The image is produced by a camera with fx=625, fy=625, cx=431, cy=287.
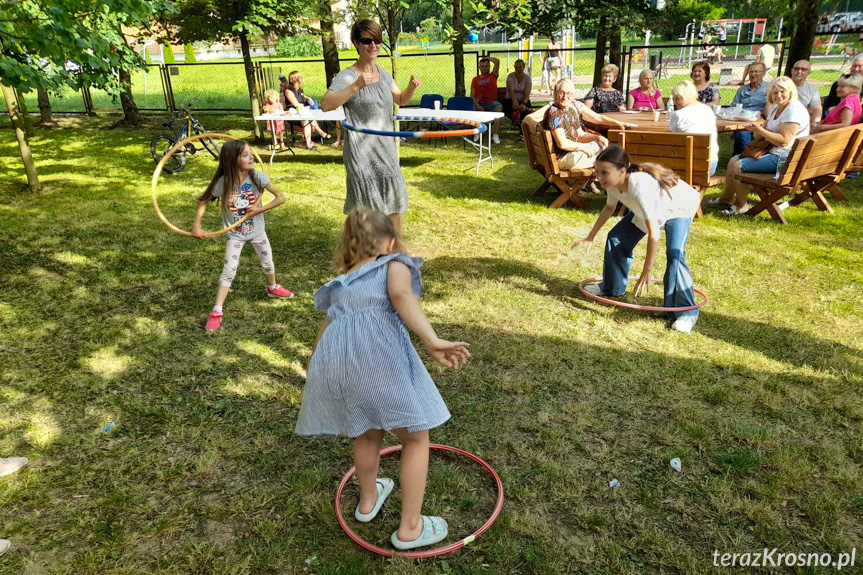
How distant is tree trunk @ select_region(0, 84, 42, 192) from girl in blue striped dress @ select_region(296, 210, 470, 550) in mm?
8773

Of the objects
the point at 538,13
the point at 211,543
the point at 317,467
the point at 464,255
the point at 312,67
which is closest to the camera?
the point at 211,543

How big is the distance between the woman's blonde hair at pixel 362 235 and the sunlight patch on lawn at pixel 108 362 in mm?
2829

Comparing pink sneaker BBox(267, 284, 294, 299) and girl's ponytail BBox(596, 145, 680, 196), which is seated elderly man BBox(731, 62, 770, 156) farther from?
pink sneaker BBox(267, 284, 294, 299)

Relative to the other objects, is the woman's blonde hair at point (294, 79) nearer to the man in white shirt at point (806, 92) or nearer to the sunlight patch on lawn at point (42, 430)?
the man in white shirt at point (806, 92)

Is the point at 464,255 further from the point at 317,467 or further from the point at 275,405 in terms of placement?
the point at 317,467

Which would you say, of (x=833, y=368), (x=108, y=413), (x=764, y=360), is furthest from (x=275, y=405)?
(x=833, y=368)

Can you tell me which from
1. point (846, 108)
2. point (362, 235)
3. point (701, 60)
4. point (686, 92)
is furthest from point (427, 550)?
point (701, 60)

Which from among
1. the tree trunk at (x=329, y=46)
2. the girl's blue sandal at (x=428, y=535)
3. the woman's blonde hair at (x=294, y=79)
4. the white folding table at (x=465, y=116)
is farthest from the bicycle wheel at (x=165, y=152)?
the girl's blue sandal at (x=428, y=535)

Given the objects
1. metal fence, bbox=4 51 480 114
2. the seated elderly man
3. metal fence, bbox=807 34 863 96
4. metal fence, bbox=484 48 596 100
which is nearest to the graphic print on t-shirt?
the seated elderly man

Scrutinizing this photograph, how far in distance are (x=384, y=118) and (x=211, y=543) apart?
3.44m

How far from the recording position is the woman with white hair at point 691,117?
24.7 ft

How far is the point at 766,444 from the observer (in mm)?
3652

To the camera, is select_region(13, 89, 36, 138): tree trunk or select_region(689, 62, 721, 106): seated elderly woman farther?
select_region(689, 62, 721, 106): seated elderly woman

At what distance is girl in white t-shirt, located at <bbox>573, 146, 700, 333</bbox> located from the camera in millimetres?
4848
